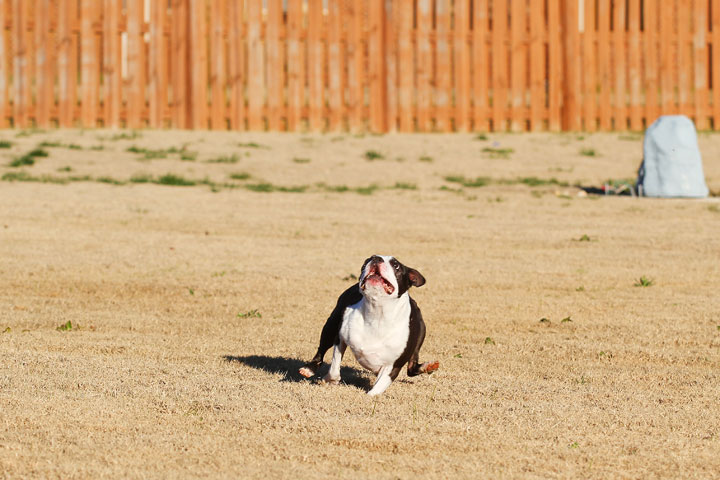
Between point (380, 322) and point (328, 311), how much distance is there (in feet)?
10.4

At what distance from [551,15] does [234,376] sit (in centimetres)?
1755

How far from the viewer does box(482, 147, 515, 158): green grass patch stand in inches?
798

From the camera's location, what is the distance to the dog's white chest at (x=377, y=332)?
584 centimetres

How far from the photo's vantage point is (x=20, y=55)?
21031mm

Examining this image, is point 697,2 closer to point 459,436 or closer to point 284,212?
point 284,212

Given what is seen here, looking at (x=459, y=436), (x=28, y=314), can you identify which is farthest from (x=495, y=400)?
(x=28, y=314)

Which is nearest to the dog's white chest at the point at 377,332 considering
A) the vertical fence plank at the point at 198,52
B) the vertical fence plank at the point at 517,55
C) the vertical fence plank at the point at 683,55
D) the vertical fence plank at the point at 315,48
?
the vertical fence plank at the point at 315,48

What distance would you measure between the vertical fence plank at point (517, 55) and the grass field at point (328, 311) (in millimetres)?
2765

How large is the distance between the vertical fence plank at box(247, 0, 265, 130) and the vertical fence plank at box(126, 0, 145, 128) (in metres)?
2.13

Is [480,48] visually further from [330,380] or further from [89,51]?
[330,380]

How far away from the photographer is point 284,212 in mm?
14953

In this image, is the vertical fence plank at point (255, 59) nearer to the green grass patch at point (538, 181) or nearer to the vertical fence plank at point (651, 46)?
the green grass patch at point (538, 181)

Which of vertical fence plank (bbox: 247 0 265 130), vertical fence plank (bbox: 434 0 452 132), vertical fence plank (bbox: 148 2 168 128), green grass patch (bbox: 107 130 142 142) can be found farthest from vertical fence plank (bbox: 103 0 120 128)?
vertical fence plank (bbox: 434 0 452 132)

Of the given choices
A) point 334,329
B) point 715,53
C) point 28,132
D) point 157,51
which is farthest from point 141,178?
point 715,53
